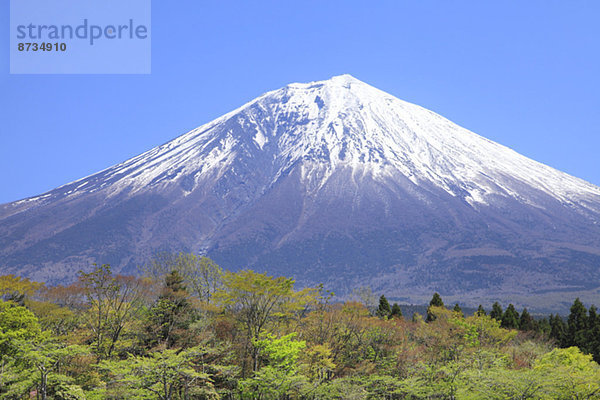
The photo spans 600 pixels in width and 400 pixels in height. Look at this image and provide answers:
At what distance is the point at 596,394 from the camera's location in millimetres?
32969

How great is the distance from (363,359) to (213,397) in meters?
15.5

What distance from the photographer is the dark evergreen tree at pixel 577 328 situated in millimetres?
59344

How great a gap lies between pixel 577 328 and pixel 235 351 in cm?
3997

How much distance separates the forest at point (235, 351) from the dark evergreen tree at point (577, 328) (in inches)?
63.2

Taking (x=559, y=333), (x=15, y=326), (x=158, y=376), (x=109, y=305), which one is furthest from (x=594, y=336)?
(x=15, y=326)

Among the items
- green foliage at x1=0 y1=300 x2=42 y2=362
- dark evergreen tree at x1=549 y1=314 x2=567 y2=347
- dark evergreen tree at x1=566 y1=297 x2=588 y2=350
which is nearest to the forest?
green foliage at x1=0 y1=300 x2=42 y2=362

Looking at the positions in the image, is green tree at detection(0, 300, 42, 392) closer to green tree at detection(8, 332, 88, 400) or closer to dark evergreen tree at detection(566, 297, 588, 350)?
green tree at detection(8, 332, 88, 400)

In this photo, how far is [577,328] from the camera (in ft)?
203

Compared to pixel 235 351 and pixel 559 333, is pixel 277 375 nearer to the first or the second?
pixel 235 351

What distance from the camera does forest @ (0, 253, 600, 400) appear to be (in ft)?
112

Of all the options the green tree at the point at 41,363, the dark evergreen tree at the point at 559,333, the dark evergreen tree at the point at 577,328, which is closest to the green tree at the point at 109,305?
the green tree at the point at 41,363

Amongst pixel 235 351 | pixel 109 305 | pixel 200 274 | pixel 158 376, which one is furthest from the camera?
pixel 200 274

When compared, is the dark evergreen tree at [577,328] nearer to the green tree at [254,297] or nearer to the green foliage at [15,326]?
the green tree at [254,297]

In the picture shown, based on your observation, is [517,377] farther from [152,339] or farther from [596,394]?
[152,339]
